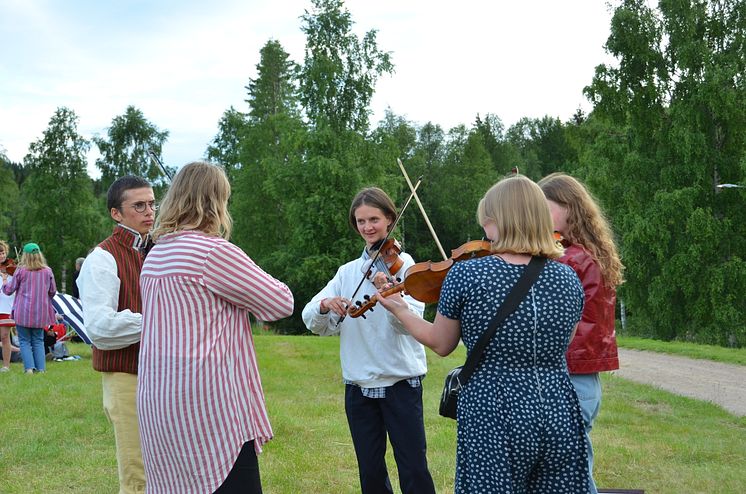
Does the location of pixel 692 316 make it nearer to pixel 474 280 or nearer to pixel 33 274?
pixel 33 274

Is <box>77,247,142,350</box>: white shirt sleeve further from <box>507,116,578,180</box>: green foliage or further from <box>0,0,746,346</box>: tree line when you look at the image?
<box>507,116,578,180</box>: green foliage

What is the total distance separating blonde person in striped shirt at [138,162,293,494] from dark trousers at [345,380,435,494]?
1035 mm

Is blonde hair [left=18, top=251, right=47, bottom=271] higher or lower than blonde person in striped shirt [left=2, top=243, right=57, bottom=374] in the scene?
higher

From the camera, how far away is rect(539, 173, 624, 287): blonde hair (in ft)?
11.1

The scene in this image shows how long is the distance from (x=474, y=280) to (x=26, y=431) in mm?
5797

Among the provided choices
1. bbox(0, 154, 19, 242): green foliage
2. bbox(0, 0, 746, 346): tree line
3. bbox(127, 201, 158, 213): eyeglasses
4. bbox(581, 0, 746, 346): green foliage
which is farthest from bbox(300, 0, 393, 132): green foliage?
bbox(127, 201, 158, 213): eyeglasses

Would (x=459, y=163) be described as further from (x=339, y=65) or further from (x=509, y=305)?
(x=509, y=305)

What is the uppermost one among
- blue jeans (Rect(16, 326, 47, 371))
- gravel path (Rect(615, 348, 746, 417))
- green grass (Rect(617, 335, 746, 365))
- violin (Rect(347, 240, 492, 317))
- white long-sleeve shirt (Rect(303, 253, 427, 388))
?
violin (Rect(347, 240, 492, 317))

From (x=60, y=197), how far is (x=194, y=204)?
3693 centimetres

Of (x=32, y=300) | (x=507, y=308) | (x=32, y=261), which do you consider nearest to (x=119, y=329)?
(x=507, y=308)

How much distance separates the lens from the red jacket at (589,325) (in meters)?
3.34

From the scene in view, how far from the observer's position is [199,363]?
2586 mm

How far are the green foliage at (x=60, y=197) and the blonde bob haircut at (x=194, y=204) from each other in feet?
119

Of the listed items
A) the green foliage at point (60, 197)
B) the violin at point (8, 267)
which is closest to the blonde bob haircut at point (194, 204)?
the violin at point (8, 267)
